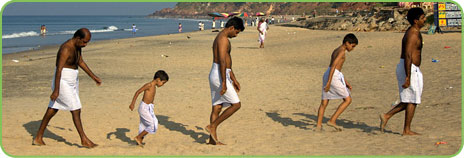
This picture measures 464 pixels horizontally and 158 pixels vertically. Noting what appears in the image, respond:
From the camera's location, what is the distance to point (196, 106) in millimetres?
11195

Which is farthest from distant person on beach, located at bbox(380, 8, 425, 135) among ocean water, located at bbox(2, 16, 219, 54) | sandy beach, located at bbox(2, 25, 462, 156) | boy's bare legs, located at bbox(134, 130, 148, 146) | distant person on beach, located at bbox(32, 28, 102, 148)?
ocean water, located at bbox(2, 16, 219, 54)

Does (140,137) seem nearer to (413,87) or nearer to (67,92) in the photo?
(67,92)

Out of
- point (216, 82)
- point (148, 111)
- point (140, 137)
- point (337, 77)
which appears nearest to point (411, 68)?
point (337, 77)

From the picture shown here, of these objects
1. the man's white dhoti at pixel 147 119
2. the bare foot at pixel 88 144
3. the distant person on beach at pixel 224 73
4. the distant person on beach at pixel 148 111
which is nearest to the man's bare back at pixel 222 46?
the distant person on beach at pixel 224 73

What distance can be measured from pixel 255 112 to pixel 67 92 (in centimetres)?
395

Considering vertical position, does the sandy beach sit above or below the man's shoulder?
below

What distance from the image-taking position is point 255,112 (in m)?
10.4

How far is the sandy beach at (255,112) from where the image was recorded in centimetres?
752

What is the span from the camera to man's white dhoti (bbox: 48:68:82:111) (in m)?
7.47

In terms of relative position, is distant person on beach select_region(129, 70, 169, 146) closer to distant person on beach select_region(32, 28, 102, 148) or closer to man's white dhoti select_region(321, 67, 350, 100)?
distant person on beach select_region(32, 28, 102, 148)

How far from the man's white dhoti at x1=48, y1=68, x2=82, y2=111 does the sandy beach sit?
23.3 inches

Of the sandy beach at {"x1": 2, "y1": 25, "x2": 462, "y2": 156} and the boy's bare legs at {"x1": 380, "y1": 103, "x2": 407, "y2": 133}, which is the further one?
the boy's bare legs at {"x1": 380, "y1": 103, "x2": 407, "y2": 133}

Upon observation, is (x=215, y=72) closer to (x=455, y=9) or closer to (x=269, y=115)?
(x=269, y=115)

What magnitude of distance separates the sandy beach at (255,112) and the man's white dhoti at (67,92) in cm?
59
